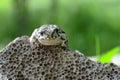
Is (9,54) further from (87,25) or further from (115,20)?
(115,20)

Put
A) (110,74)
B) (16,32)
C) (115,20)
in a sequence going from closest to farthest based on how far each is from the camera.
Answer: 1. (110,74)
2. (16,32)
3. (115,20)

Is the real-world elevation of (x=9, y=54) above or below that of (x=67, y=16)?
below

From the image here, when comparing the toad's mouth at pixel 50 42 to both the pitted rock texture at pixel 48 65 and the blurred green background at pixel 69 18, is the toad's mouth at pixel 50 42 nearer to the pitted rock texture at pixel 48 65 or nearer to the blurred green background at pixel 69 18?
the pitted rock texture at pixel 48 65

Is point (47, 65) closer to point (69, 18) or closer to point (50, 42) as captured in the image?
point (50, 42)

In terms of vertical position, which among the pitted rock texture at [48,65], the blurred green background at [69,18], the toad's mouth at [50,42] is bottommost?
the pitted rock texture at [48,65]

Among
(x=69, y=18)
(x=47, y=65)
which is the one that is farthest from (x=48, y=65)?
(x=69, y=18)

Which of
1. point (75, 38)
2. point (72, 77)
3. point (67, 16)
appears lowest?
point (72, 77)

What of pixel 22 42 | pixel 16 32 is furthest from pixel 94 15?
pixel 22 42

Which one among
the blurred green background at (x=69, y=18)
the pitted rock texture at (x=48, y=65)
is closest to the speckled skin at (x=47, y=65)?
the pitted rock texture at (x=48, y=65)

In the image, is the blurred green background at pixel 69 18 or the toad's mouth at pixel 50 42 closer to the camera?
the toad's mouth at pixel 50 42
